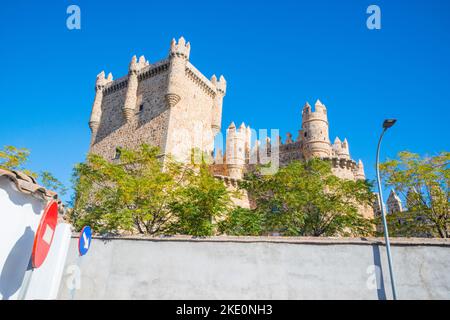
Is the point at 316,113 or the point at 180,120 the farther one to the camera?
the point at 316,113

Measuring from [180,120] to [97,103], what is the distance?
12.2 metres

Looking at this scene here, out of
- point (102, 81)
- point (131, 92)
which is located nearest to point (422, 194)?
point (131, 92)

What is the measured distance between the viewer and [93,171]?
19.2m

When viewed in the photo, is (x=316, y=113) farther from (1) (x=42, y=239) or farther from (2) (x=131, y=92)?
(1) (x=42, y=239)

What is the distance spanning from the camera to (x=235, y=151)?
33250 mm

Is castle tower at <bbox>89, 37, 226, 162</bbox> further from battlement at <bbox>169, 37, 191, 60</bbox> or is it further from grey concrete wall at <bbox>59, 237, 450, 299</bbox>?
grey concrete wall at <bbox>59, 237, 450, 299</bbox>

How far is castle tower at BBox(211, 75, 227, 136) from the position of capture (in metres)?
34.2

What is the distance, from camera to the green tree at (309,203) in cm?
1928

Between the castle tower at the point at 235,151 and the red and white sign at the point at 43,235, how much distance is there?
25.5 meters

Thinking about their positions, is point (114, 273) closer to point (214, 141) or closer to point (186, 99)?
point (186, 99)

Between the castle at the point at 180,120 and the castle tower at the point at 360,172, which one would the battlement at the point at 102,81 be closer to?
the castle at the point at 180,120

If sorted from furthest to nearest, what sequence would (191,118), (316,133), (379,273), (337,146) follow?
(337,146), (316,133), (191,118), (379,273)

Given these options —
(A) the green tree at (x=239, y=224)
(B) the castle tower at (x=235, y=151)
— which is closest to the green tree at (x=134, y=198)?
(A) the green tree at (x=239, y=224)

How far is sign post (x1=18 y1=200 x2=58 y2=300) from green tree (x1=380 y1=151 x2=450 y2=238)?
2110 cm
